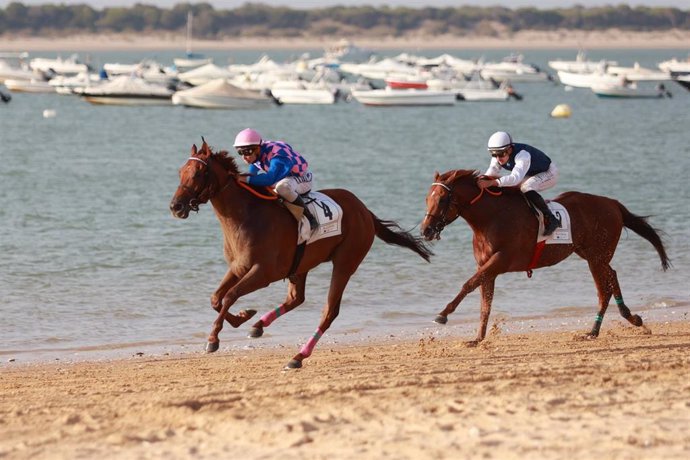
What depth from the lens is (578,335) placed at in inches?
582

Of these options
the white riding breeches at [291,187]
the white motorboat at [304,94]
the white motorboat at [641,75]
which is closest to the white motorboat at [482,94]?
the white motorboat at [304,94]

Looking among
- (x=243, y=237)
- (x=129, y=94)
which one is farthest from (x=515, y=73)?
(x=243, y=237)

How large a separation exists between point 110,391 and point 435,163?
32573 millimetres

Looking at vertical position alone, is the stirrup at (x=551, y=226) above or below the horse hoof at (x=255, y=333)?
above

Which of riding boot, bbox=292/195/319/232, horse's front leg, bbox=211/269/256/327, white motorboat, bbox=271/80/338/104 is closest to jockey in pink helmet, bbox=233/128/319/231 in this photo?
riding boot, bbox=292/195/319/232

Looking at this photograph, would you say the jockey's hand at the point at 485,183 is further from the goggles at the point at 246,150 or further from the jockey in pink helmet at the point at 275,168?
the goggles at the point at 246,150

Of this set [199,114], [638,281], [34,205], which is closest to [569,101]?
[199,114]

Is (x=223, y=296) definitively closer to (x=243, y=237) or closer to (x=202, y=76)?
(x=243, y=237)

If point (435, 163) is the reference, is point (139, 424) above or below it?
above

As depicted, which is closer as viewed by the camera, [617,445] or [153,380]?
[617,445]

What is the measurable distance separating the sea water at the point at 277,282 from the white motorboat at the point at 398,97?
1621cm

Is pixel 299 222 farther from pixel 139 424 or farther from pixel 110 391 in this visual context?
pixel 139 424

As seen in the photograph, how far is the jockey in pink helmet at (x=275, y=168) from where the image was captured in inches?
501

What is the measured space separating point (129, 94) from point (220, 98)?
7.23m
